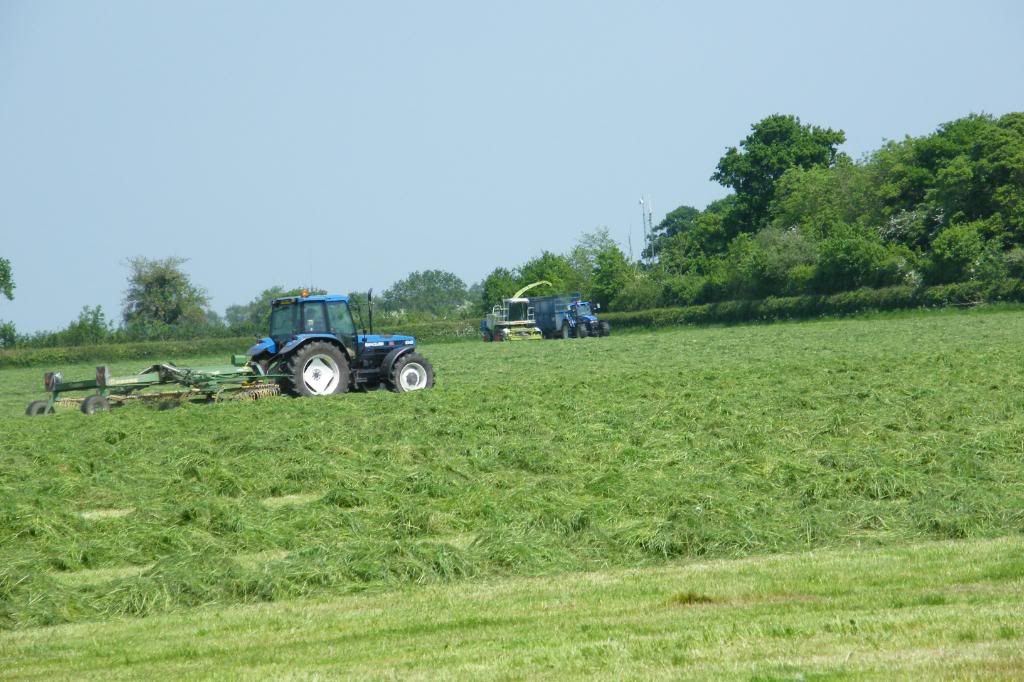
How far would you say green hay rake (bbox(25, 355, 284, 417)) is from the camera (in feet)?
69.4

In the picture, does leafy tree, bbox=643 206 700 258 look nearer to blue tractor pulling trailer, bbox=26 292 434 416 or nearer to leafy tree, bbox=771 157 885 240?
leafy tree, bbox=771 157 885 240

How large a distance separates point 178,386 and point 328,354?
8.95 feet

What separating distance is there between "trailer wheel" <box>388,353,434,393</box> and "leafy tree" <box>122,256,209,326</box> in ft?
253

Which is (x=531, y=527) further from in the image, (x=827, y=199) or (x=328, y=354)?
(x=827, y=199)

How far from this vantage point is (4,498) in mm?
12078

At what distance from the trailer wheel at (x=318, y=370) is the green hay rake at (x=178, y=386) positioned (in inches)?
15.2

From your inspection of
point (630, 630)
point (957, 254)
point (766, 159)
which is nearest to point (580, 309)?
point (957, 254)

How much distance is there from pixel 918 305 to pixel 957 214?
7.01 metres

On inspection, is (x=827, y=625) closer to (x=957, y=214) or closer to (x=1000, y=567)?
(x=1000, y=567)

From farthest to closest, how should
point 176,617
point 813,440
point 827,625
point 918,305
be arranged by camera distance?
1. point 918,305
2. point 813,440
3. point 176,617
4. point 827,625

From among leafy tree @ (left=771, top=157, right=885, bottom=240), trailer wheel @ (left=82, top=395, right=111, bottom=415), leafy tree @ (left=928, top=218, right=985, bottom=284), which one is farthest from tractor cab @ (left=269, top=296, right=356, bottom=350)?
leafy tree @ (left=771, top=157, right=885, bottom=240)

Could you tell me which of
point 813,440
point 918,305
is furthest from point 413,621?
point 918,305

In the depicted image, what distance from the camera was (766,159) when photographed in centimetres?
8906

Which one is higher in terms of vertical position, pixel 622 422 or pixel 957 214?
pixel 957 214
